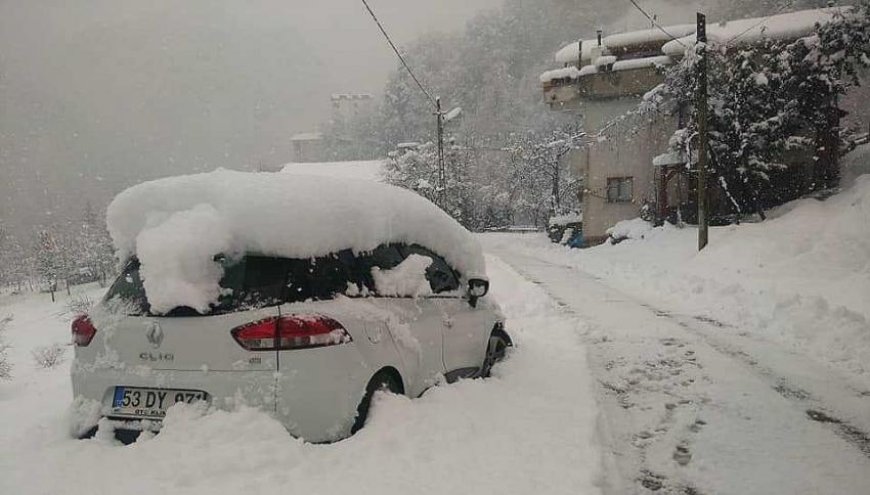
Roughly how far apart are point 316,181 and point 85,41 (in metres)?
110

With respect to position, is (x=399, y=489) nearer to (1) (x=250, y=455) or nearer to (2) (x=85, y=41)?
(1) (x=250, y=455)

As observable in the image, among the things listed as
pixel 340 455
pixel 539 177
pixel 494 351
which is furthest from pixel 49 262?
pixel 340 455

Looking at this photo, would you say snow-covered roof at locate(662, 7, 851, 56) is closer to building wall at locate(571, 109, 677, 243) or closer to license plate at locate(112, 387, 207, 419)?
building wall at locate(571, 109, 677, 243)

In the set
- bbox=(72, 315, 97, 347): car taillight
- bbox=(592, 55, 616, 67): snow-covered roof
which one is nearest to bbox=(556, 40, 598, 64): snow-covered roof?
bbox=(592, 55, 616, 67): snow-covered roof

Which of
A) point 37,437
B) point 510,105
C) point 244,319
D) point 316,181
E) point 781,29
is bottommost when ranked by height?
point 37,437

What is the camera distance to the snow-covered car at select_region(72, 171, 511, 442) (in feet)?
10.7

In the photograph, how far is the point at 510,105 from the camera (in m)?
75.4

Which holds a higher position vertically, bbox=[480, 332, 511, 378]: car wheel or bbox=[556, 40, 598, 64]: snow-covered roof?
bbox=[556, 40, 598, 64]: snow-covered roof

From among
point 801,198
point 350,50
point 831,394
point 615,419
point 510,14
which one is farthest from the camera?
point 350,50

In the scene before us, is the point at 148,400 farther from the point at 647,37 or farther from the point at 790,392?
the point at 647,37

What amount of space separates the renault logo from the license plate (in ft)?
0.93

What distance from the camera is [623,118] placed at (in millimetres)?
27141

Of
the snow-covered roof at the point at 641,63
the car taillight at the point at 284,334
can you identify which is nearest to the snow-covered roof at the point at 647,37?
the snow-covered roof at the point at 641,63

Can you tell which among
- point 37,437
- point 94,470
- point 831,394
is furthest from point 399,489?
point 831,394
